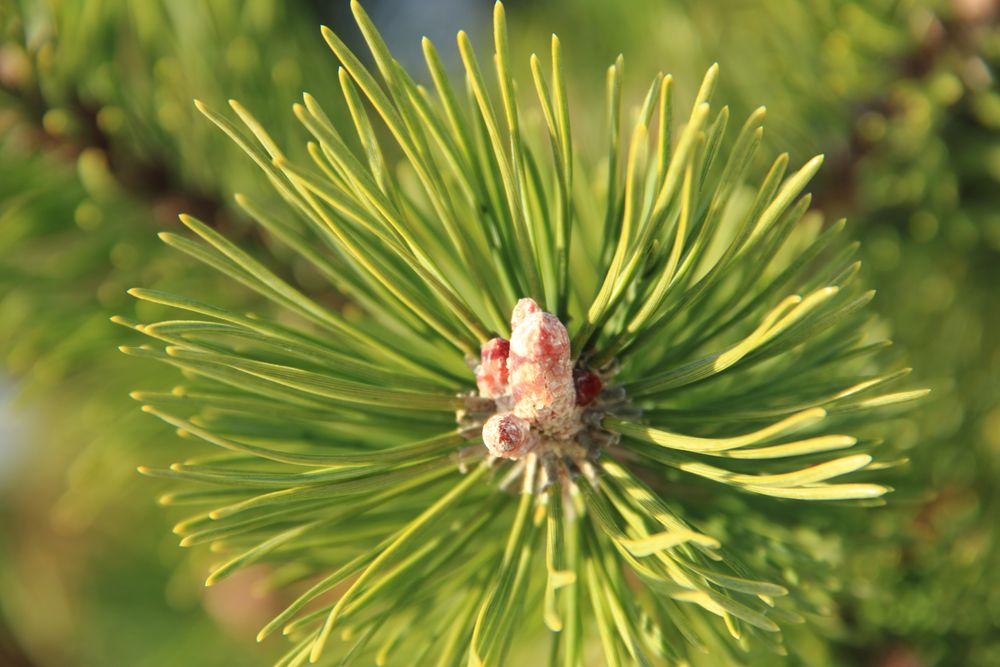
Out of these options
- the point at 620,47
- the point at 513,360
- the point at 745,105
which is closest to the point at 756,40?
the point at 745,105

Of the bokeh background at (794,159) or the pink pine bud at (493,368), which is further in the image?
the bokeh background at (794,159)

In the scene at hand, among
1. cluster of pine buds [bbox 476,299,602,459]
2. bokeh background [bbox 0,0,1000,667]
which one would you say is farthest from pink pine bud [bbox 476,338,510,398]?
bokeh background [bbox 0,0,1000,667]

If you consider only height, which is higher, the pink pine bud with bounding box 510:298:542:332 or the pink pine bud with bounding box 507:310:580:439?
the pink pine bud with bounding box 510:298:542:332

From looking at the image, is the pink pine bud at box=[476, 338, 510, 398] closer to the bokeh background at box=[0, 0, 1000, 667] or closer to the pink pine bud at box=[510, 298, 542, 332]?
the pink pine bud at box=[510, 298, 542, 332]

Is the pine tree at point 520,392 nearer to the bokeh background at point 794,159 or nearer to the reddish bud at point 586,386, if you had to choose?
the reddish bud at point 586,386

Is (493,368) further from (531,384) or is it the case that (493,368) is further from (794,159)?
(794,159)

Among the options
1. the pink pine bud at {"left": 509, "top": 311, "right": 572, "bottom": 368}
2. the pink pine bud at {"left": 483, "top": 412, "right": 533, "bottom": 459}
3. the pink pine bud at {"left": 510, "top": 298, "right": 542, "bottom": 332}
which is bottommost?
the pink pine bud at {"left": 483, "top": 412, "right": 533, "bottom": 459}

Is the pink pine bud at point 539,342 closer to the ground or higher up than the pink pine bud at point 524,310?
closer to the ground

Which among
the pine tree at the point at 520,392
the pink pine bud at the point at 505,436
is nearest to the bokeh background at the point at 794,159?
the pine tree at the point at 520,392
